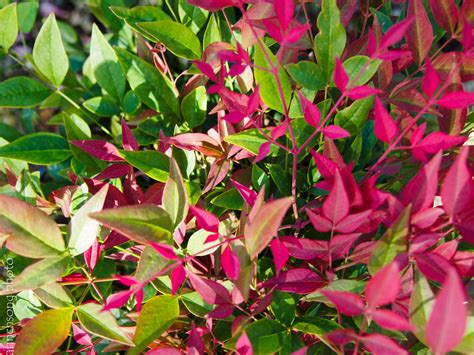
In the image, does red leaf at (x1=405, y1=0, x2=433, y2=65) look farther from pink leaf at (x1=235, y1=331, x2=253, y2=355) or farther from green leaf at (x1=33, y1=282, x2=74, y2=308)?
green leaf at (x1=33, y1=282, x2=74, y2=308)

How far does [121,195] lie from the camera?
698 mm

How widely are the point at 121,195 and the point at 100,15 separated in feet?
1.72

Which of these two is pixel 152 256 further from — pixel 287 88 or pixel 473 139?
pixel 473 139

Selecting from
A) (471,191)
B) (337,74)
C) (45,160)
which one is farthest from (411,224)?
(45,160)

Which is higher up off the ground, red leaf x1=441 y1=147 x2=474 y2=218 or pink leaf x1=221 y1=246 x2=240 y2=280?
red leaf x1=441 y1=147 x2=474 y2=218

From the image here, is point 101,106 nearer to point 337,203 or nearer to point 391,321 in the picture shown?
point 337,203

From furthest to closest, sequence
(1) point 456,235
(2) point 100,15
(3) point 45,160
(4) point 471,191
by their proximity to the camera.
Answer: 1. (2) point 100,15
2. (3) point 45,160
3. (1) point 456,235
4. (4) point 471,191

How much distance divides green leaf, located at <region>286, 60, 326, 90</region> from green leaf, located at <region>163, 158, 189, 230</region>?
219 mm

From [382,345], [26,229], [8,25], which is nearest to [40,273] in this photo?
[26,229]

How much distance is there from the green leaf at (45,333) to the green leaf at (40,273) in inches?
2.1

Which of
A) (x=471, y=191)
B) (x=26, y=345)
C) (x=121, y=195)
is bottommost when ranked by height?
(x=26, y=345)

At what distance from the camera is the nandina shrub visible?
500mm

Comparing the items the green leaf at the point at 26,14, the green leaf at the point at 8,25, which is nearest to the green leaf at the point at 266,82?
the green leaf at the point at 8,25

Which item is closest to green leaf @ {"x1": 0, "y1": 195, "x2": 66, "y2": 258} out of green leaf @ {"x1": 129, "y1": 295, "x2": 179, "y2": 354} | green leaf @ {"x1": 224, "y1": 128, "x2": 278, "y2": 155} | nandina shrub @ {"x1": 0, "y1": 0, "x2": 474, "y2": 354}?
nandina shrub @ {"x1": 0, "y1": 0, "x2": 474, "y2": 354}
